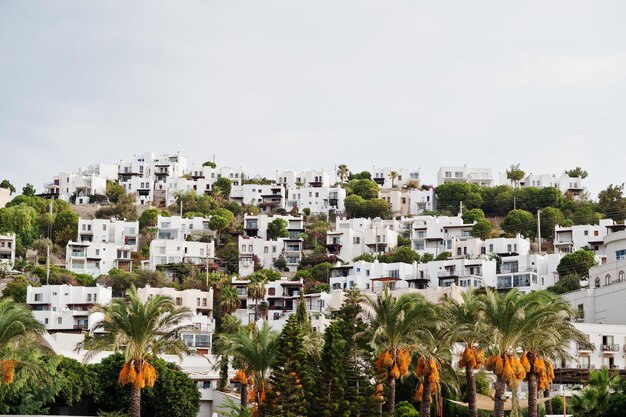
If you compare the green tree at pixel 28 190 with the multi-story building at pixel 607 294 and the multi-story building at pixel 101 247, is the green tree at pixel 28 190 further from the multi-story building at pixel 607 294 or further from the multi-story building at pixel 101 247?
the multi-story building at pixel 607 294

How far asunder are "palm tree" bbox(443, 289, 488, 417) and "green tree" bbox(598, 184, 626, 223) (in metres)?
106

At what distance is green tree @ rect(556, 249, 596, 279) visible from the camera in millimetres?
124938

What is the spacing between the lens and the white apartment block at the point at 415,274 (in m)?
132

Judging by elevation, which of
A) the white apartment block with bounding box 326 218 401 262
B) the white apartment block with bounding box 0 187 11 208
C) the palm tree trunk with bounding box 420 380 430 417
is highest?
the white apartment block with bounding box 0 187 11 208

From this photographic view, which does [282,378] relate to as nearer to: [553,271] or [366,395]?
[366,395]

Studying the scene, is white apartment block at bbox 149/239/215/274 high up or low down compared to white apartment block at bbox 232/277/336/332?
up

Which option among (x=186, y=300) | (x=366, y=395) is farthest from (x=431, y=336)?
(x=186, y=300)

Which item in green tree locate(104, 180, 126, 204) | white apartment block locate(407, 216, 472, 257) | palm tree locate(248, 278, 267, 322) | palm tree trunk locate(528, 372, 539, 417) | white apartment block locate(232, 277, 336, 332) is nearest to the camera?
palm tree trunk locate(528, 372, 539, 417)

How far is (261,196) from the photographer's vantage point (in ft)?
601

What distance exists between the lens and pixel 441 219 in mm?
154500

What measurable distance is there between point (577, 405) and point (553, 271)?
8375cm

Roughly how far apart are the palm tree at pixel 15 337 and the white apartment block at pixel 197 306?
5999 centimetres

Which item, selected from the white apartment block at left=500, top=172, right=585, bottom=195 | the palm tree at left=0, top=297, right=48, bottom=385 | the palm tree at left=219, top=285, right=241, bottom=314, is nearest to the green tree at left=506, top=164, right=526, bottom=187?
the white apartment block at left=500, top=172, right=585, bottom=195

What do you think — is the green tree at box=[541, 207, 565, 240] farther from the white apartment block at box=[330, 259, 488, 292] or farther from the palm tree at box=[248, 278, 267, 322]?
the palm tree at box=[248, 278, 267, 322]
